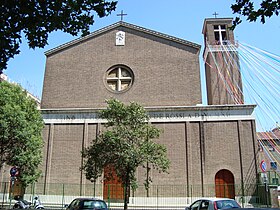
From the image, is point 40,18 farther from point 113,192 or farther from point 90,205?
point 113,192

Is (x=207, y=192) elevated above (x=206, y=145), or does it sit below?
below

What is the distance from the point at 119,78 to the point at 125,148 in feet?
41.8

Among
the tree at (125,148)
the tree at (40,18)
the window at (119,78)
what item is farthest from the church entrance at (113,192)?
the tree at (40,18)

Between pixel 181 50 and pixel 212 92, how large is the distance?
5027mm

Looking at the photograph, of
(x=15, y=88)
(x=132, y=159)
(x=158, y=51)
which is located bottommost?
(x=132, y=159)

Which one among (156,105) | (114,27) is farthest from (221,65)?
(114,27)

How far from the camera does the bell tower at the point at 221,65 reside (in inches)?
1172

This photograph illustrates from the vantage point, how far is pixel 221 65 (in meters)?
31.1

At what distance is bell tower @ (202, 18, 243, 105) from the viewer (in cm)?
2978

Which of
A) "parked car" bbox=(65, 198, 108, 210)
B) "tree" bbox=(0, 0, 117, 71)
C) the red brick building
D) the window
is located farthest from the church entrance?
"tree" bbox=(0, 0, 117, 71)

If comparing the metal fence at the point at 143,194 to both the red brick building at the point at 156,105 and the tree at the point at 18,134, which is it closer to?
the red brick building at the point at 156,105

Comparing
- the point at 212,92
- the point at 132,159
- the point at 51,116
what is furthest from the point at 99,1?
the point at 212,92

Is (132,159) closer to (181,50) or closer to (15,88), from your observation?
(15,88)

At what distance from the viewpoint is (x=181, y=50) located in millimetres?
29734
